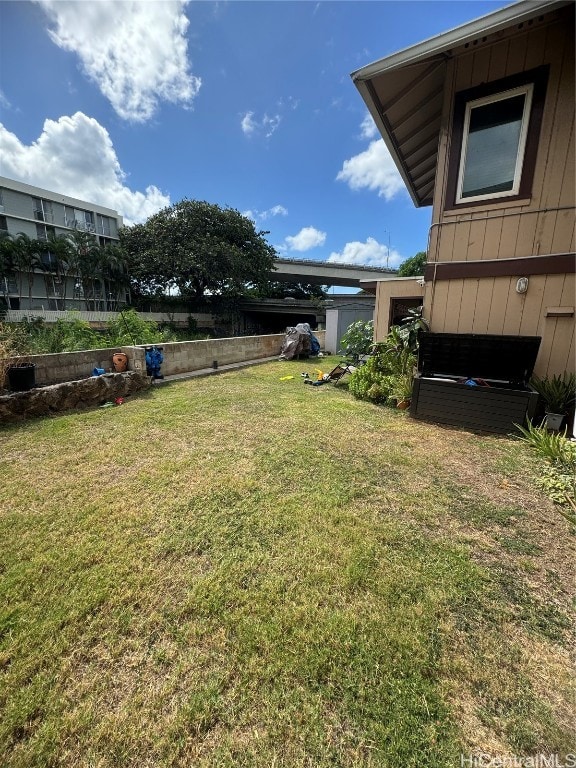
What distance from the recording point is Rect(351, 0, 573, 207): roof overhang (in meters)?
3.50

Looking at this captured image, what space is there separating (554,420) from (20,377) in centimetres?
773

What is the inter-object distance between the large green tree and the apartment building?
198 inches

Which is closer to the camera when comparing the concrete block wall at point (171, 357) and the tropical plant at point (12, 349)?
the tropical plant at point (12, 349)

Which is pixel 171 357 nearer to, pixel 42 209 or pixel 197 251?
pixel 197 251

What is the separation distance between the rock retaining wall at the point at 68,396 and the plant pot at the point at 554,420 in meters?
6.97

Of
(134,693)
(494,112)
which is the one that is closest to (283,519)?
(134,693)

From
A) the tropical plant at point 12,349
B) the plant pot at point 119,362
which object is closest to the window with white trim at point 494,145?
the plant pot at point 119,362

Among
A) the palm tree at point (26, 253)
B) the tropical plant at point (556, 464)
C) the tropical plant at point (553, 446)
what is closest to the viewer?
the tropical plant at point (556, 464)

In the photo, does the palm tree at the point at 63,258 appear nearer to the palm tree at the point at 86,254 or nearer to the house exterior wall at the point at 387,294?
the palm tree at the point at 86,254

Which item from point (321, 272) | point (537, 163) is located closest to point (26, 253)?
point (321, 272)

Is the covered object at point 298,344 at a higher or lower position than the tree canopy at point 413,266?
lower

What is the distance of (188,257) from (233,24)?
779 inches

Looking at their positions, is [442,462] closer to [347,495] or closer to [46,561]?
[347,495]

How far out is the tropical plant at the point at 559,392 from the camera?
3971 mm
